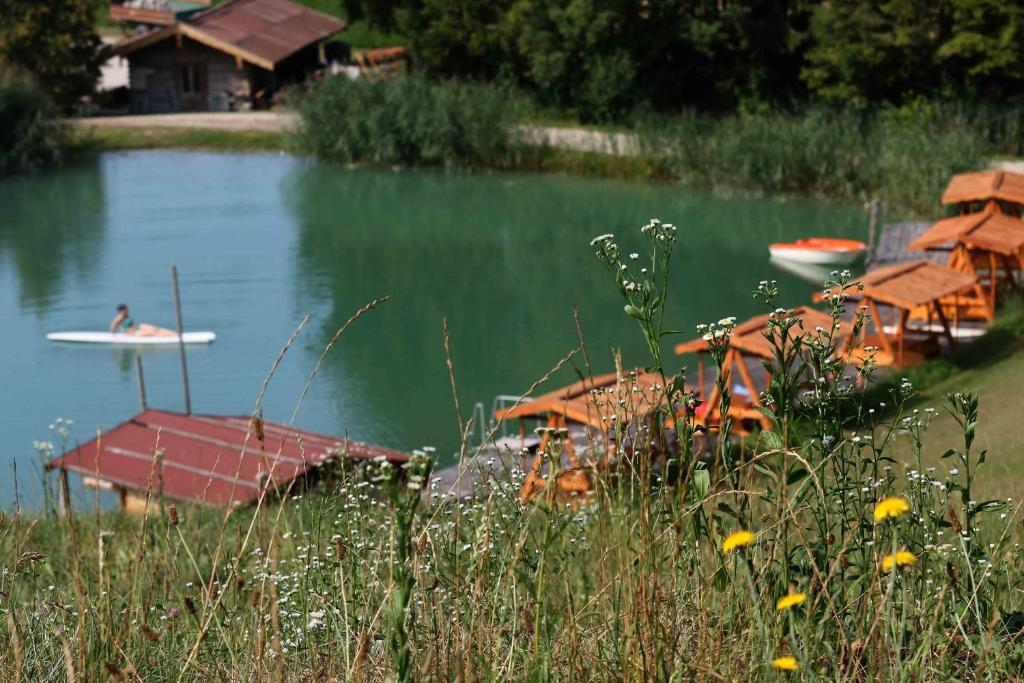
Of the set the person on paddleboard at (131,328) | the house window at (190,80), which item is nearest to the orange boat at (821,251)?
the person on paddleboard at (131,328)

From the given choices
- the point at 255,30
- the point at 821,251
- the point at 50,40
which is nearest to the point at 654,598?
the point at 821,251

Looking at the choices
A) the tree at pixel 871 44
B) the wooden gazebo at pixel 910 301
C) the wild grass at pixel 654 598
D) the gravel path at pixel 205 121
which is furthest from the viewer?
the gravel path at pixel 205 121

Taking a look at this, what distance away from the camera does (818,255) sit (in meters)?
22.0

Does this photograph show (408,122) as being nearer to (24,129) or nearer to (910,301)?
(24,129)

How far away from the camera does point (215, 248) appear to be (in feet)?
80.6

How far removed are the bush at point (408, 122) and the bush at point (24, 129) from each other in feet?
19.2

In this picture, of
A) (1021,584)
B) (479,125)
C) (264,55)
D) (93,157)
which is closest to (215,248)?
(479,125)

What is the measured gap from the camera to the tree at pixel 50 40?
121 feet

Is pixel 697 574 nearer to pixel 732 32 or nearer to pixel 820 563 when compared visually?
pixel 820 563

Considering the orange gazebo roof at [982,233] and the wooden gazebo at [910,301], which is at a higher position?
the orange gazebo roof at [982,233]

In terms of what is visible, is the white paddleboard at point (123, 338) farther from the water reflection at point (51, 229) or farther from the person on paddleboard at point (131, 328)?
the water reflection at point (51, 229)

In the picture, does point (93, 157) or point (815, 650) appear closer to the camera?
point (815, 650)

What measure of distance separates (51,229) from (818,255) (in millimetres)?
14017

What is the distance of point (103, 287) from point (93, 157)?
45.3 feet
